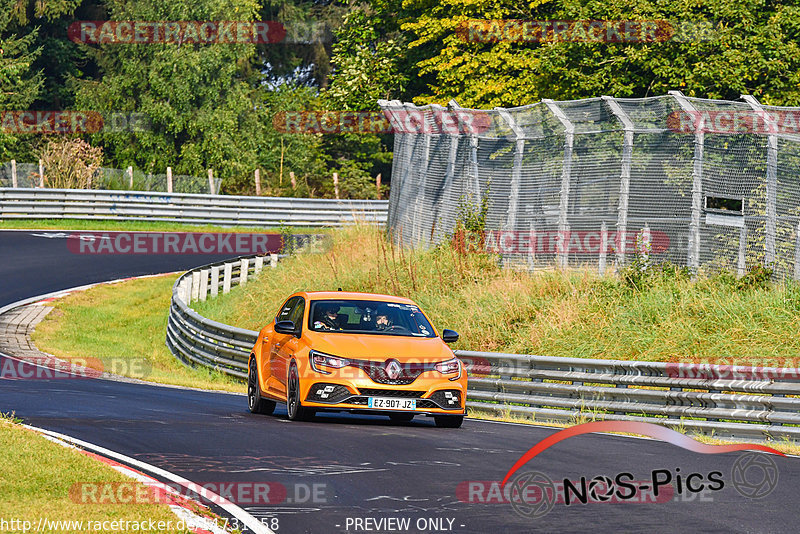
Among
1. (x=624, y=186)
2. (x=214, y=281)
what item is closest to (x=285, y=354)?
(x=624, y=186)

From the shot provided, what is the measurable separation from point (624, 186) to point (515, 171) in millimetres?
3330

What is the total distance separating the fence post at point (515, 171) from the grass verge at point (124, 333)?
588 centimetres

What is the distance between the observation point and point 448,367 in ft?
48.1

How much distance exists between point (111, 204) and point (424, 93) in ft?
49.3

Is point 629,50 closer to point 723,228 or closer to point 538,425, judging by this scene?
point 723,228

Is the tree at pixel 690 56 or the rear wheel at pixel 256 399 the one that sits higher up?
the tree at pixel 690 56

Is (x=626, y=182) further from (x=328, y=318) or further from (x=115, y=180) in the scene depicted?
(x=115, y=180)

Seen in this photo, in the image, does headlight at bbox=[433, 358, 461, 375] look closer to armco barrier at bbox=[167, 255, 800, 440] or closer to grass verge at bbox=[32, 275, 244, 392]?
armco barrier at bbox=[167, 255, 800, 440]

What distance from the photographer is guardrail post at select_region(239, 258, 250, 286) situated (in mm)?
33688

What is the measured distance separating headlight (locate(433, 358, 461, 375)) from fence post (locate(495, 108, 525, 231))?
380 inches

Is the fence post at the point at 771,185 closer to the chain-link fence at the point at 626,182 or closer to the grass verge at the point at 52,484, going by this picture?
the chain-link fence at the point at 626,182

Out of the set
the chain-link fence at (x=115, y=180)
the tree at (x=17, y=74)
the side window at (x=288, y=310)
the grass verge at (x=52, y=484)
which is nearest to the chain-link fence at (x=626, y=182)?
the side window at (x=288, y=310)

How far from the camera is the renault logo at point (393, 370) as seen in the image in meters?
14.3

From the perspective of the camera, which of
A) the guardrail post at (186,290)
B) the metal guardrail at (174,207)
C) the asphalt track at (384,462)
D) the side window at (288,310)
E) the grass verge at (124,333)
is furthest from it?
the metal guardrail at (174,207)
